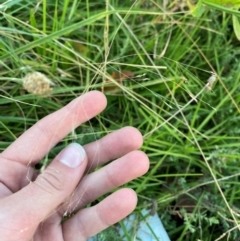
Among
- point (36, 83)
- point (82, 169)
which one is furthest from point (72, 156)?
point (36, 83)

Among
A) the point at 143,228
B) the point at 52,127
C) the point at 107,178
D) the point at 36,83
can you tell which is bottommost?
the point at 143,228

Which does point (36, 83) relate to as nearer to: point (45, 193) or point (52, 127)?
point (52, 127)

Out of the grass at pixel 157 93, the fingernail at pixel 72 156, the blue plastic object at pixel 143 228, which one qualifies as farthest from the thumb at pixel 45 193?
the blue plastic object at pixel 143 228

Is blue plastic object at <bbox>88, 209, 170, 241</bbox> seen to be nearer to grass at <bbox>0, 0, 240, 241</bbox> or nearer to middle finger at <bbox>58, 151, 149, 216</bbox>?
grass at <bbox>0, 0, 240, 241</bbox>

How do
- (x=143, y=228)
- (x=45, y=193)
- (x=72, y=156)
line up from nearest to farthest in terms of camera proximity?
(x=45, y=193), (x=72, y=156), (x=143, y=228)

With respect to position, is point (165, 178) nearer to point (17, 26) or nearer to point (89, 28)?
point (89, 28)

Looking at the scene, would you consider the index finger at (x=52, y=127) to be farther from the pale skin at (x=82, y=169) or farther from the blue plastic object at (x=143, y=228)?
the blue plastic object at (x=143, y=228)
